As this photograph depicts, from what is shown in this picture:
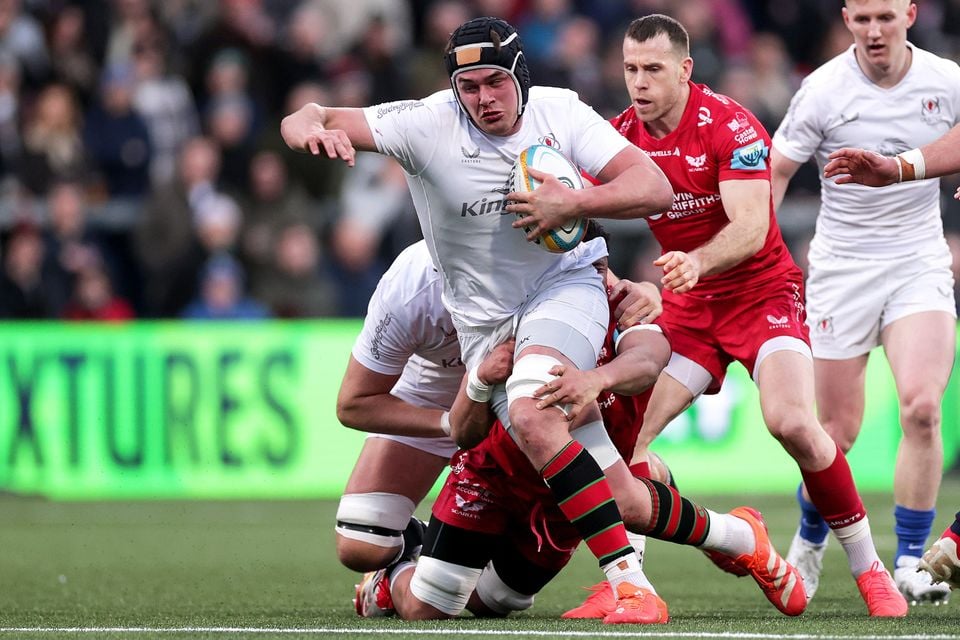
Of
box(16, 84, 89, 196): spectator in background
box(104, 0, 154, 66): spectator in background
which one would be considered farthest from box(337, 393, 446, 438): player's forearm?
box(104, 0, 154, 66): spectator in background

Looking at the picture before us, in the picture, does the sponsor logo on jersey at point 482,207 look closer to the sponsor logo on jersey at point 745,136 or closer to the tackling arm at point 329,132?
the tackling arm at point 329,132

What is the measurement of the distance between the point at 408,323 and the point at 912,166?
2.27m

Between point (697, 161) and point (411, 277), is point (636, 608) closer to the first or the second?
point (411, 277)

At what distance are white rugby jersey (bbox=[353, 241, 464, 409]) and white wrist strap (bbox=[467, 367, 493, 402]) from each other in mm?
596

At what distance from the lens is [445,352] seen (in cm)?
772

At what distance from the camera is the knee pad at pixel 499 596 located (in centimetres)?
734

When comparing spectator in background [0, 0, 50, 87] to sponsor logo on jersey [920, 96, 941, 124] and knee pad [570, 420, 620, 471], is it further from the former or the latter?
knee pad [570, 420, 620, 471]

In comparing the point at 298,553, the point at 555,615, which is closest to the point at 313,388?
the point at 298,553

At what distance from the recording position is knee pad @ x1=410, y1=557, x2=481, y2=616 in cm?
710

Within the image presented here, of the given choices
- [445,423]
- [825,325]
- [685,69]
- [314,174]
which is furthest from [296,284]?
[445,423]

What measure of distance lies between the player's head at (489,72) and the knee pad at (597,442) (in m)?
1.25

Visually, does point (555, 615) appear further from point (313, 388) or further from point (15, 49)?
point (15, 49)

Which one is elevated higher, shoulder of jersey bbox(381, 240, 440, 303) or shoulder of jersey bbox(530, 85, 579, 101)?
shoulder of jersey bbox(530, 85, 579, 101)

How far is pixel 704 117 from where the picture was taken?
7.76 meters
